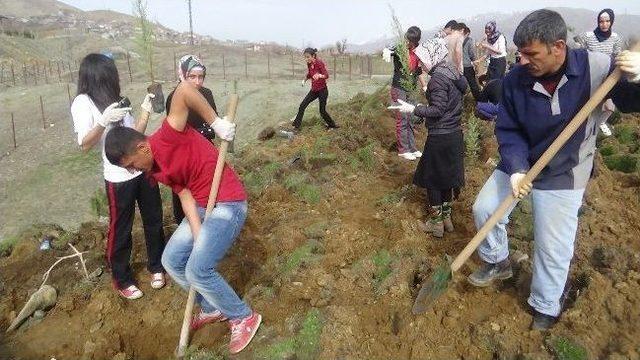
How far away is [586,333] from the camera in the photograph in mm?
2596

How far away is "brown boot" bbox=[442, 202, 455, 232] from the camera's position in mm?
4154

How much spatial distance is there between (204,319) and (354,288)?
1.14 metres

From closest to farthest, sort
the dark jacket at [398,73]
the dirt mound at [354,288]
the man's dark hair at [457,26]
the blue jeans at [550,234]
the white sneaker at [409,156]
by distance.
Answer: the blue jeans at [550,234]
the dirt mound at [354,288]
the dark jacket at [398,73]
the white sneaker at [409,156]
the man's dark hair at [457,26]

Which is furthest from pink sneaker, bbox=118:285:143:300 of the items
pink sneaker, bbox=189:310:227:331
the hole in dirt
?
the hole in dirt

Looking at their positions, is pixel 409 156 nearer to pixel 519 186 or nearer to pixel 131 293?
pixel 519 186

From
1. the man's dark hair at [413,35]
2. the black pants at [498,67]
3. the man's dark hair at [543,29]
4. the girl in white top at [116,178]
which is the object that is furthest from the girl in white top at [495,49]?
the girl in white top at [116,178]

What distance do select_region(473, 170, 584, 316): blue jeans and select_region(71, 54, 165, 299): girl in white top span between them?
247 centimetres

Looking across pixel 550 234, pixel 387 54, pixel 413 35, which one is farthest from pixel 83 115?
pixel 387 54

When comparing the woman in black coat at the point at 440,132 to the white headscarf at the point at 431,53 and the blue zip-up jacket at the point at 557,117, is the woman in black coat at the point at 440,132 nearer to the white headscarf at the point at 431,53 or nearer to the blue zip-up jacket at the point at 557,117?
the white headscarf at the point at 431,53

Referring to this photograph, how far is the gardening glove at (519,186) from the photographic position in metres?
2.60

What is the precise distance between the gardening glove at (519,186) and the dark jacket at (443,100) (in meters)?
1.35

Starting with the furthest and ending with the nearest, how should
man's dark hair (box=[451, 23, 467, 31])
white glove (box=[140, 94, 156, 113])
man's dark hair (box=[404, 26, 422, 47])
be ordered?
man's dark hair (box=[451, 23, 467, 31])
man's dark hair (box=[404, 26, 422, 47])
white glove (box=[140, 94, 156, 113])

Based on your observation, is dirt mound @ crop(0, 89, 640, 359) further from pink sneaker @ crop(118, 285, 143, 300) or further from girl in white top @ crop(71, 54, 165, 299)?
girl in white top @ crop(71, 54, 165, 299)

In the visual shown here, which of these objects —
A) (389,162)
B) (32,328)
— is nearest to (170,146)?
(32,328)
